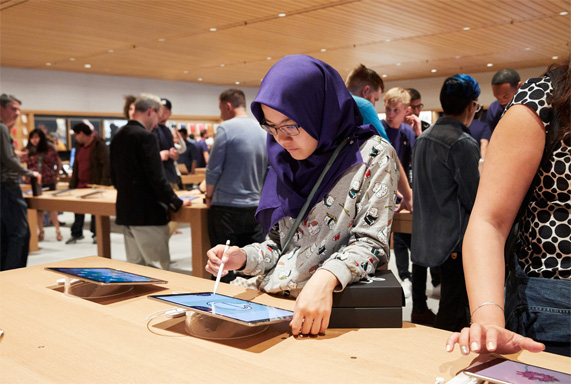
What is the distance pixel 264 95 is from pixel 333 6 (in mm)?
5713

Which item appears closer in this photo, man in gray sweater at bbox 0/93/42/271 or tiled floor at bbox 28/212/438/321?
man in gray sweater at bbox 0/93/42/271

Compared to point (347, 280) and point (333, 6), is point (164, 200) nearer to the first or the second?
point (347, 280)

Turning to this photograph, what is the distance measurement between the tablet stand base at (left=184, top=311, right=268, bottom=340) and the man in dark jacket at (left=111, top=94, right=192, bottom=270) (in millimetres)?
2738

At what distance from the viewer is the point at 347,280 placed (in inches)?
45.5

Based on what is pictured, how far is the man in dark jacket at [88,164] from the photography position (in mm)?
6930

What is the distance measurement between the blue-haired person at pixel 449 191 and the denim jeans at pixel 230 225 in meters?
1.43

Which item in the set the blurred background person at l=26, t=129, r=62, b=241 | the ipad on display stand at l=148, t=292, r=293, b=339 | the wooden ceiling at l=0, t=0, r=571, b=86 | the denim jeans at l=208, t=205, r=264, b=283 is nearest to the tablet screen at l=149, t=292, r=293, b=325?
the ipad on display stand at l=148, t=292, r=293, b=339

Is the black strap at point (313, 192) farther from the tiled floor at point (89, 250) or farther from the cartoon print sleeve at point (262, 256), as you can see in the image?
the tiled floor at point (89, 250)

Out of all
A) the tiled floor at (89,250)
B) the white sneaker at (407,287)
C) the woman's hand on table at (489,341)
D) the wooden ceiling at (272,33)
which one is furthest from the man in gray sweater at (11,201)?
the woman's hand on table at (489,341)

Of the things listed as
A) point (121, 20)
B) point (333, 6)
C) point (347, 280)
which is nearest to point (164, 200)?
point (347, 280)

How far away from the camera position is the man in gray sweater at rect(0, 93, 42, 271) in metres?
4.65

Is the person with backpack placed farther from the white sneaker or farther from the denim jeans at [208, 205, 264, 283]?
the white sneaker

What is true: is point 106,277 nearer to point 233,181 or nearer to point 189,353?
point 189,353

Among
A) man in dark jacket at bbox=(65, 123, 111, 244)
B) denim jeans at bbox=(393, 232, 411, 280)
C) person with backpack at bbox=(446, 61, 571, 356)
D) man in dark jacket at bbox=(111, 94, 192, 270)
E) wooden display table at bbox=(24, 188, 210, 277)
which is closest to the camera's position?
person with backpack at bbox=(446, 61, 571, 356)
